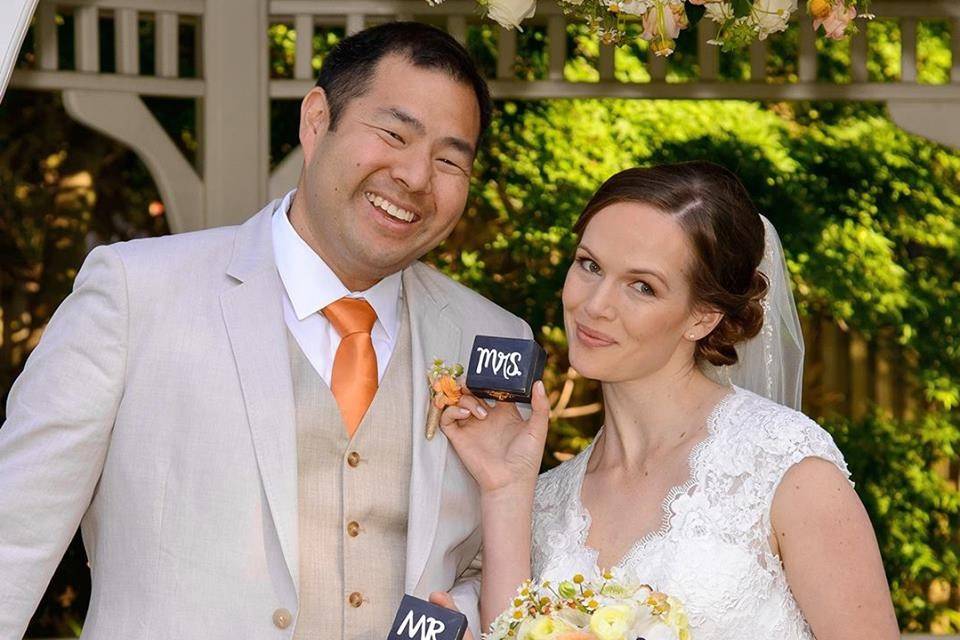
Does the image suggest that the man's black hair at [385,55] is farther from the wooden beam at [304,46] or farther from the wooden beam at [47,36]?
the wooden beam at [47,36]

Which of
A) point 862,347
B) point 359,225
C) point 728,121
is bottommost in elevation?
point 862,347

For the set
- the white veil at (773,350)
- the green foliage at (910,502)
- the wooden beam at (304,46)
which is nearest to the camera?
the white veil at (773,350)

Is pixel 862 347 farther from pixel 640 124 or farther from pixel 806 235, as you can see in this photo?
pixel 640 124

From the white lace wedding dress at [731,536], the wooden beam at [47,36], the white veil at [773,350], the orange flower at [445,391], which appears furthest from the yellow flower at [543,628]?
the wooden beam at [47,36]

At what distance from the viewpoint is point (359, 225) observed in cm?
303

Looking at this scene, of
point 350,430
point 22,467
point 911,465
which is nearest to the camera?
point 22,467

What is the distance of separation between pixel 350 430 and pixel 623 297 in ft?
2.07

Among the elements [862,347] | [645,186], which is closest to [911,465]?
[862,347]

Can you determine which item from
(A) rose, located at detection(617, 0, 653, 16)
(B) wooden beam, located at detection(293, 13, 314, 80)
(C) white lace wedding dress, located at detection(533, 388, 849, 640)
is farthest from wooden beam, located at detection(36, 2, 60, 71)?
(C) white lace wedding dress, located at detection(533, 388, 849, 640)

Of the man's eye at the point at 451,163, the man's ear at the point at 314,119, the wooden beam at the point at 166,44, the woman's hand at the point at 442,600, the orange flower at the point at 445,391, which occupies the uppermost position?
the man's ear at the point at 314,119

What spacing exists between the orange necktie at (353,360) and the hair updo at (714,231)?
530mm

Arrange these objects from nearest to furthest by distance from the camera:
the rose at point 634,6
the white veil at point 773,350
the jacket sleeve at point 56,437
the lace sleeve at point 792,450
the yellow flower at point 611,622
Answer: the yellow flower at point 611,622 < the jacket sleeve at point 56,437 < the rose at point 634,6 < the lace sleeve at point 792,450 < the white veil at point 773,350

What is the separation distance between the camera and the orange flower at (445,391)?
304 centimetres

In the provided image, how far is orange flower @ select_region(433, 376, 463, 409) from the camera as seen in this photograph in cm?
304
